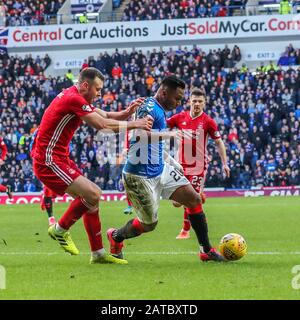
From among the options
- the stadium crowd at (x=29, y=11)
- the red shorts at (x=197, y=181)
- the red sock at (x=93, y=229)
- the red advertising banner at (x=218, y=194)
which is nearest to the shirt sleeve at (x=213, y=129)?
the red shorts at (x=197, y=181)

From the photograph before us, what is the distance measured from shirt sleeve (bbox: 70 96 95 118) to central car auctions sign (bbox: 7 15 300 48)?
109ft

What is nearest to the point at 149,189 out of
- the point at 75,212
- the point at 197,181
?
the point at 75,212

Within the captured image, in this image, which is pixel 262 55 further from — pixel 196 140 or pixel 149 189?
pixel 149 189

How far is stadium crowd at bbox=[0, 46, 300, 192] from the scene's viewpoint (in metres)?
33.2

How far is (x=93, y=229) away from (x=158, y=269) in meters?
1.11

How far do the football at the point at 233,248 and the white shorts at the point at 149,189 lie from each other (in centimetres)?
95

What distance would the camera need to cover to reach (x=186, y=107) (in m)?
35.6

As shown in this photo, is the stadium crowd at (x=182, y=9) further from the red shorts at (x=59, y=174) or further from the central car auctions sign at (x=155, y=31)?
the red shorts at (x=59, y=174)

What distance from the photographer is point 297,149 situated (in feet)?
109

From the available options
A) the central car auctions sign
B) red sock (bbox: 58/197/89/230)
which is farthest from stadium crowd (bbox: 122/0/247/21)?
red sock (bbox: 58/197/89/230)

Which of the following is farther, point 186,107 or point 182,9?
point 182,9

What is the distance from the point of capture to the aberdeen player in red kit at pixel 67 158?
10344 mm

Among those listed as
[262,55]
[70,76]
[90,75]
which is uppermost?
[262,55]

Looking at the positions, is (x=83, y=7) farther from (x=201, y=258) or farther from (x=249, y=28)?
(x=201, y=258)
